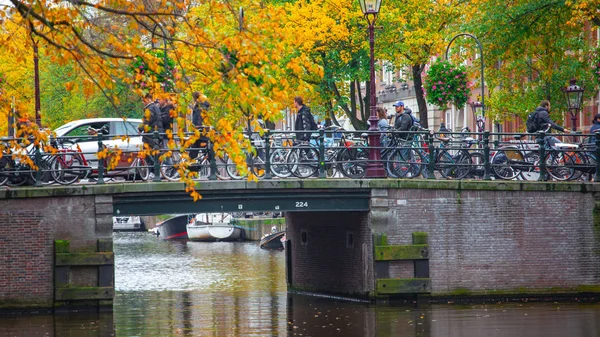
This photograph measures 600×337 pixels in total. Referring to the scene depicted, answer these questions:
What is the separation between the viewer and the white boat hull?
6059 centimetres

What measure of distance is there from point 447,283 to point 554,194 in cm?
289

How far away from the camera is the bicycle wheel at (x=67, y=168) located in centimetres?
2430

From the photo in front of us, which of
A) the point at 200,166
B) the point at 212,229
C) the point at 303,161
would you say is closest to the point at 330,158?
the point at 303,161

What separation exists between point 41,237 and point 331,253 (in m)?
7.40

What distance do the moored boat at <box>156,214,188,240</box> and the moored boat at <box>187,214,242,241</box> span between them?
2227 mm

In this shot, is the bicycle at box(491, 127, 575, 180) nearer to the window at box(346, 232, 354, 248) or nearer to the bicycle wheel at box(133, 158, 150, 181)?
the window at box(346, 232, 354, 248)

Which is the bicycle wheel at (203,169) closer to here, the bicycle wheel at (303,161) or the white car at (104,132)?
the bicycle wheel at (303,161)

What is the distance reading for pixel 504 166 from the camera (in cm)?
2598

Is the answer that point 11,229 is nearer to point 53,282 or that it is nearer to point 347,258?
point 53,282

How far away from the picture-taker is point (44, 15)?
574 inches

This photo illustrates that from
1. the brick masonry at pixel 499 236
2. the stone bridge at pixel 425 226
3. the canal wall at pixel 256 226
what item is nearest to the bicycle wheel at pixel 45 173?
the stone bridge at pixel 425 226

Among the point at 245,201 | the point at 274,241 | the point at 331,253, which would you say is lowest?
the point at 274,241

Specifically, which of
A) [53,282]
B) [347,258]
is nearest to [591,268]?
[347,258]

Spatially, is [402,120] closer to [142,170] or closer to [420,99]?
[142,170]
